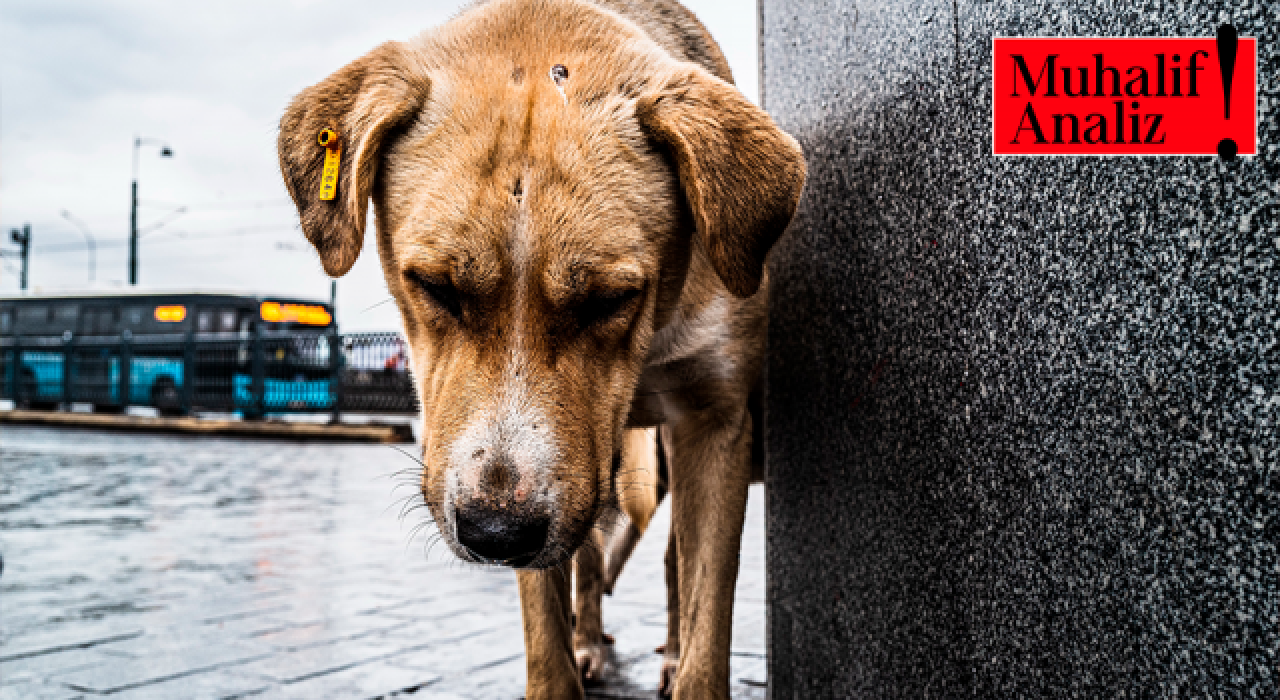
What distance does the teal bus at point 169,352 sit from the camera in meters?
22.8

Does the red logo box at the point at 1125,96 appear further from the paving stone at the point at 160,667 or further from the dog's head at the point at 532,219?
the paving stone at the point at 160,667

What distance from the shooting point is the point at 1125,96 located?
1.74 meters

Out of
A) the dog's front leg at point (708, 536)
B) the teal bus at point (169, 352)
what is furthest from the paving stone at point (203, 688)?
the teal bus at point (169, 352)

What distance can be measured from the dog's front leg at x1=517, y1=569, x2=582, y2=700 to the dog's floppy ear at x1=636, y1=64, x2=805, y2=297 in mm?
1058

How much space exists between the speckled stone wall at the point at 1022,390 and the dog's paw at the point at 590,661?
1101mm

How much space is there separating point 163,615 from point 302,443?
14.9 m

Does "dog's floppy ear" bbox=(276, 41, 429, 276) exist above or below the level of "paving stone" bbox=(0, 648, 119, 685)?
above

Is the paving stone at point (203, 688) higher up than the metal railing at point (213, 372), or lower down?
lower down

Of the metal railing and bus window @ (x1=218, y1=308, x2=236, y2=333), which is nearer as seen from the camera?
the metal railing

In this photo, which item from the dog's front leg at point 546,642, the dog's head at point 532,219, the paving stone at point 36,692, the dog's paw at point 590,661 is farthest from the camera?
the dog's paw at point 590,661

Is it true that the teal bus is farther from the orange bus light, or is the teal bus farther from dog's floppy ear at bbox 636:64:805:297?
dog's floppy ear at bbox 636:64:805:297

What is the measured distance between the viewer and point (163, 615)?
4.67m

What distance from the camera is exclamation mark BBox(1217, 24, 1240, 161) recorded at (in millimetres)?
1443

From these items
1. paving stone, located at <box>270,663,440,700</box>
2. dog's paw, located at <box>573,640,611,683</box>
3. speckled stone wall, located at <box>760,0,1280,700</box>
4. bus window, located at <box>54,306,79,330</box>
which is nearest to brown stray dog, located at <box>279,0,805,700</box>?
speckled stone wall, located at <box>760,0,1280,700</box>
